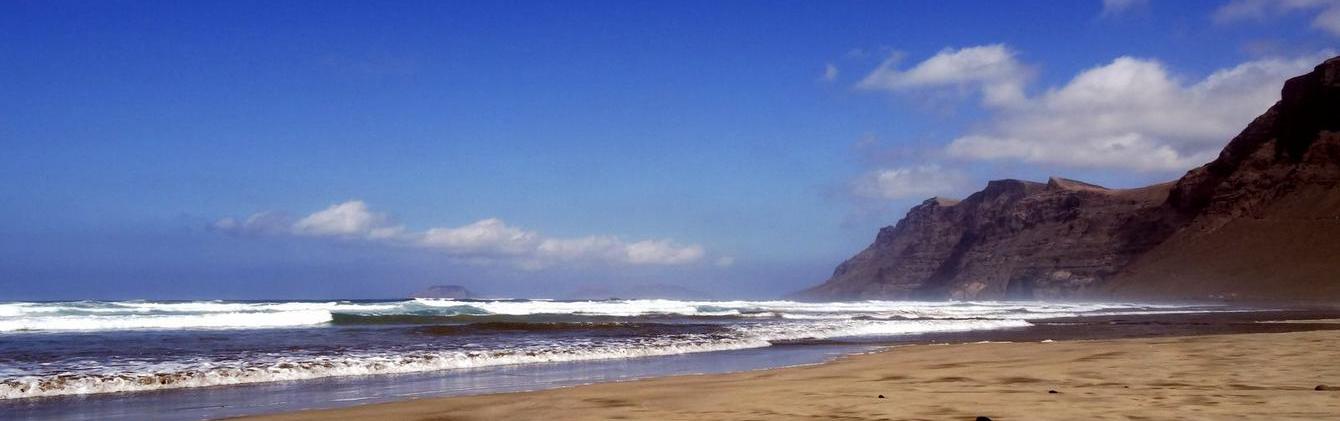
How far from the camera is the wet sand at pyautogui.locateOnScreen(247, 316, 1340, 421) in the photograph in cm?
742

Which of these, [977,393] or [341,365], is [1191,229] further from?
[977,393]

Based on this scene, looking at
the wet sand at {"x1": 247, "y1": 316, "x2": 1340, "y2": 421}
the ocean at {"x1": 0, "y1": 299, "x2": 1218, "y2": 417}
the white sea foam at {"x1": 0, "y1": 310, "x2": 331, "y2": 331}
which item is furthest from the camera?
the white sea foam at {"x1": 0, "y1": 310, "x2": 331, "y2": 331}

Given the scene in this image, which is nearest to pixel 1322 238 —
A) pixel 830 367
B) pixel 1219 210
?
pixel 1219 210

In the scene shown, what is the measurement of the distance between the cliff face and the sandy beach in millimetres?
70635

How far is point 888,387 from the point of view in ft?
31.8

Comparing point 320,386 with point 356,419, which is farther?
point 320,386

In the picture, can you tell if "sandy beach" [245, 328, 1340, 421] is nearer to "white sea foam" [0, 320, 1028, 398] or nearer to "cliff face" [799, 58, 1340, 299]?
"white sea foam" [0, 320, 1028, 398]

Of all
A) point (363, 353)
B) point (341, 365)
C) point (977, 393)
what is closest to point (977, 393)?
point (977, 393)

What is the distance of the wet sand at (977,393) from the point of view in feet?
24.3

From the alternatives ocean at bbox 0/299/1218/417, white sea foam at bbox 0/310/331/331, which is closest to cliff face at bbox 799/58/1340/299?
ocean at bbox 0/299/1218/417

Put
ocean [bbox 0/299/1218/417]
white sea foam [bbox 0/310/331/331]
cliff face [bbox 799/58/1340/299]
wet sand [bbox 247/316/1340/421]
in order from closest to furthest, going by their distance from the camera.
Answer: wet sand [bbox 247/316/1340/421] < ocean [bbox 0/299/1218/417] < white sea foam [bbox 0/310/331/331] < cliff face [bbox 799/58/1340/299]

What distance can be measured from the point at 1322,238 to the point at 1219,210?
16437 mm

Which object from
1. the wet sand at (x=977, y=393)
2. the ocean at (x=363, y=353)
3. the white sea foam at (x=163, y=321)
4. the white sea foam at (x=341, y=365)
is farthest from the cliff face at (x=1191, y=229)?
the wet sand at (x=977, y=393)

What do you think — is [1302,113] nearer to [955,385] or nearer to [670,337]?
[670,337]
